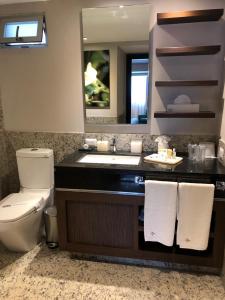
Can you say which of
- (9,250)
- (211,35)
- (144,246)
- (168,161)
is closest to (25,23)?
(211,35)

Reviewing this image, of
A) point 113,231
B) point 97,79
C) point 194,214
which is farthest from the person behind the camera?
point 97,79

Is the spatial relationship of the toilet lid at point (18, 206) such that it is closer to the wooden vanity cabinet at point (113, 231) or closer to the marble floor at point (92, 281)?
the wooden vanity cabinet at point (113, 231)

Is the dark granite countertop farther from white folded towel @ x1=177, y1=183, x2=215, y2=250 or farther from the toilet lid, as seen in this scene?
the toilet lid

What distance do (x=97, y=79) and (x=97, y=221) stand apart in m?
1.30

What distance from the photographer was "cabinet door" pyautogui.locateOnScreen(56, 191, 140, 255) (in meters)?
1.92

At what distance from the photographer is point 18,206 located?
216 centimetres

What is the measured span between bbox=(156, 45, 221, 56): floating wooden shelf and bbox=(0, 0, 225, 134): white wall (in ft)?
0.47

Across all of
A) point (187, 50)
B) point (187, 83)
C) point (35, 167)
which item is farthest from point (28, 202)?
point (187, 50)

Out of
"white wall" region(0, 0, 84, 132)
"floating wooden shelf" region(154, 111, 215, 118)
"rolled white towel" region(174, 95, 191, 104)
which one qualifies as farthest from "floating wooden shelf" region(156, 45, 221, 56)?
"white wall" region(0, 0, 84, 132)

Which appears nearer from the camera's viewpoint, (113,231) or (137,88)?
(113,231)

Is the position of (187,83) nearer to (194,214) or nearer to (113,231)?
(194,214)

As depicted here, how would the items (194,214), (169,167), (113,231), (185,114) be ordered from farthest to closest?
(185,114)
(113,231)
(169,167)
(194,214)

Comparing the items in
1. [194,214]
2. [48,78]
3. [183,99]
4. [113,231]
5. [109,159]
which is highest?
[48,78]

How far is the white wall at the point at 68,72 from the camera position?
2.12 meters
